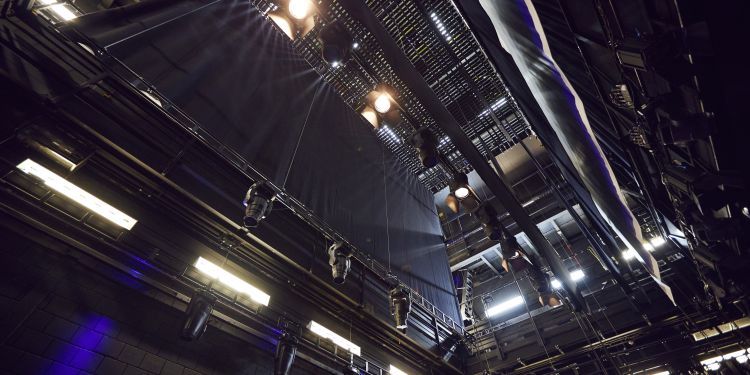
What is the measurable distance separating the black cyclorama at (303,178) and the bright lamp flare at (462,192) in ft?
0.09

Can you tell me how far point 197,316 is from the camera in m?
2.83

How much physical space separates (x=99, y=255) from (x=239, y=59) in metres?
3.66

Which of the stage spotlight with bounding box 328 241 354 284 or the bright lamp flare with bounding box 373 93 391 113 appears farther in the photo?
the bright lamp flare with bounding box 373 93 391 113

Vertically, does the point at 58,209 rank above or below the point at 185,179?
below

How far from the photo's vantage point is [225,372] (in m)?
3.44

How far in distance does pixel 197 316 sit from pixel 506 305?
1230 centimetres

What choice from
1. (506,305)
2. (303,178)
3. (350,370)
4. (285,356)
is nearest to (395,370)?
(350,370)

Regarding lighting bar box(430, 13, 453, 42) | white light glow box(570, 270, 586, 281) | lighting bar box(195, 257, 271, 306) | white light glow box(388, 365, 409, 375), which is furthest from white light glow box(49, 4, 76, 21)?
white light glow box(570, 270, 586, 281)

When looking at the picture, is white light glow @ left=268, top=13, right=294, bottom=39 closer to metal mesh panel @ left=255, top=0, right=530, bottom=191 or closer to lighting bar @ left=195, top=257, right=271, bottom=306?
metal mesh panel @ left=255, top=0, right=530, bottom=191

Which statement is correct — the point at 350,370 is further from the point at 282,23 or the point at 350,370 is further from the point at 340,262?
the point at 282,23

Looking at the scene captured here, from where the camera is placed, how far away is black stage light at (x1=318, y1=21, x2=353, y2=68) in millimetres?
3822

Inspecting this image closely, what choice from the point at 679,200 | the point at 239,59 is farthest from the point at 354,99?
the point at 679,200

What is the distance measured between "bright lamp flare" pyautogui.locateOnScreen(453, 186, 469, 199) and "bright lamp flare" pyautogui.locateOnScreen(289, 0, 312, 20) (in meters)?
3.68

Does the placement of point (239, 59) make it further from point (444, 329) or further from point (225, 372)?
point (444, 329)
